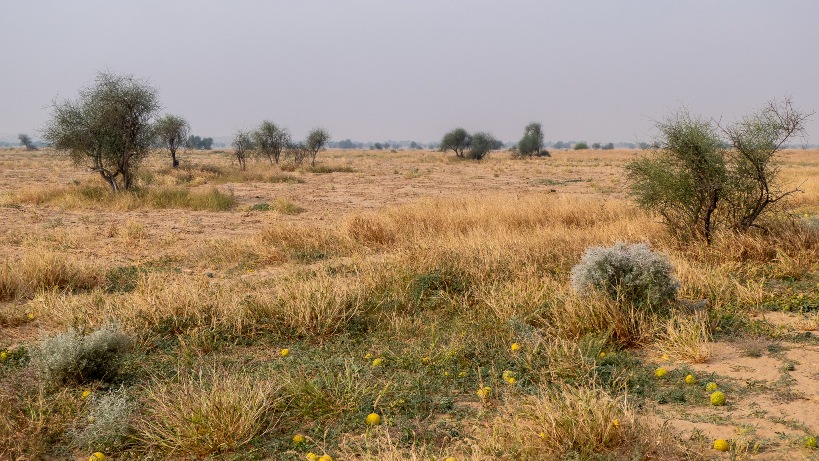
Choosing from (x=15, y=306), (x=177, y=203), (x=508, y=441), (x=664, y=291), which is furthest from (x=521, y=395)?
(x=177, y=203)

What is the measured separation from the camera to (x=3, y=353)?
5047 millimetres

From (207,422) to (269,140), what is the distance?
124 ft

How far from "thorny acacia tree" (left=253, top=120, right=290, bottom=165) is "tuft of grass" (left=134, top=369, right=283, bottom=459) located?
3651cm

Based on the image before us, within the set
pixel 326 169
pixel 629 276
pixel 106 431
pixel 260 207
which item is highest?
pixel 326 169

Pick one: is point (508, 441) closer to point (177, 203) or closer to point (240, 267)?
point (240, 267)

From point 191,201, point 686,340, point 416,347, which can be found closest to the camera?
point 686,340

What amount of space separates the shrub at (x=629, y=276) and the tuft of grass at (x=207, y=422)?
11.2 feet

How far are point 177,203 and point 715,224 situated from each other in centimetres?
1473

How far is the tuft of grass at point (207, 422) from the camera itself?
11.6ft

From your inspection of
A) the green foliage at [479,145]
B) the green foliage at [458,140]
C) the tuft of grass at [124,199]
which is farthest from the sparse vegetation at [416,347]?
the green foliage at [458,140]

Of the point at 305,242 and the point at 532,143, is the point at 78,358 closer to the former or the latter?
the point at 305,242

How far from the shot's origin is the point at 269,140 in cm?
3950

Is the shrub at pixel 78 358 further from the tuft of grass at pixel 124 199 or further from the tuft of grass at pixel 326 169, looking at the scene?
the tuft of grass at pixel 326 169

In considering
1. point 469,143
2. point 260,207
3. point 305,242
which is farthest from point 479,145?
point 305,242
